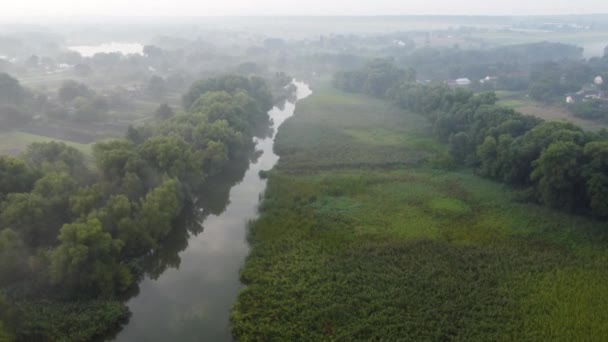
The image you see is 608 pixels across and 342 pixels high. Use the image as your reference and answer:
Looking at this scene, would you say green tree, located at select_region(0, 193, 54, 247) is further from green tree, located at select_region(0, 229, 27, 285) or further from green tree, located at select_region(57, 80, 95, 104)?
green tree, located at select_region(57, 80, 95, 104)

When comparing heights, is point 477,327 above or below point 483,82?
below

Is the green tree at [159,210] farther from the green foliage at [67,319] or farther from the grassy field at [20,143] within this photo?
the grassy field at [20,143]

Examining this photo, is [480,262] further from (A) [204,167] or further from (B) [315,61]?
(B) [315,61]

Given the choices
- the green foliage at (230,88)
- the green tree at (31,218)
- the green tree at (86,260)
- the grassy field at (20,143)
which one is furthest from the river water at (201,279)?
the green foliage at (230,88)

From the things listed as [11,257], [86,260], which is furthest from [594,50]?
[11,257]


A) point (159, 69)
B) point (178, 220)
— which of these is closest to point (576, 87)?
point (178, 220)

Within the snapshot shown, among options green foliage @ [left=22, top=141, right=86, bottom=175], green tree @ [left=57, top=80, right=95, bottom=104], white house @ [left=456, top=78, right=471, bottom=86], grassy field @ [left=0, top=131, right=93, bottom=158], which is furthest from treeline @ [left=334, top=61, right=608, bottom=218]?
green tree @ [left=57, top=80, right=95, bottom=104]

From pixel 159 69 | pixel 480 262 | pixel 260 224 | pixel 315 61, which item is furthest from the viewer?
pixel 315 61
